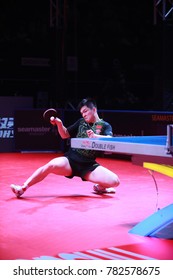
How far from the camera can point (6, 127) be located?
603 inches

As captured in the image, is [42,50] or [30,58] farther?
[42,50]

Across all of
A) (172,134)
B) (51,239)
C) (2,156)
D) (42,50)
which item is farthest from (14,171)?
(42,50)

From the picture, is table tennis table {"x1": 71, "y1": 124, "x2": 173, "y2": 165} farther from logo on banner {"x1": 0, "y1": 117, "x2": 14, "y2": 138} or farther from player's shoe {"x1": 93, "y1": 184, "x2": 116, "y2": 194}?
logo on banner {"x1": 0, "y1": 117, "x2": 14, "y2": 138}

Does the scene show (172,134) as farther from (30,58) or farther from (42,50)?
(42,50)

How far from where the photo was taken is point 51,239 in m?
6.02

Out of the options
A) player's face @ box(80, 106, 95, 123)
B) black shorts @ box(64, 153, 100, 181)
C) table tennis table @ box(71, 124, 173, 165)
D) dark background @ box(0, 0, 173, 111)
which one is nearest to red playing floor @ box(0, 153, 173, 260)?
black shorts @ box(64, 153, 100, 181)

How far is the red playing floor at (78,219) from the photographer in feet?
18.2

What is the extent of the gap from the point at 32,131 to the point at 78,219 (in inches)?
328

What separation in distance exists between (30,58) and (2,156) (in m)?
4.42

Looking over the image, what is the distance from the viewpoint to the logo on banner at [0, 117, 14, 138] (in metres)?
15.3

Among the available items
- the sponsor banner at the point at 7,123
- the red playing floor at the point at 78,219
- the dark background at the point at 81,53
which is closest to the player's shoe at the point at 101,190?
the red playing floor at the point at 78,219

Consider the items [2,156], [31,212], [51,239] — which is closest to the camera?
[51,239]

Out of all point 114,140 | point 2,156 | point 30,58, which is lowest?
point 2,156
